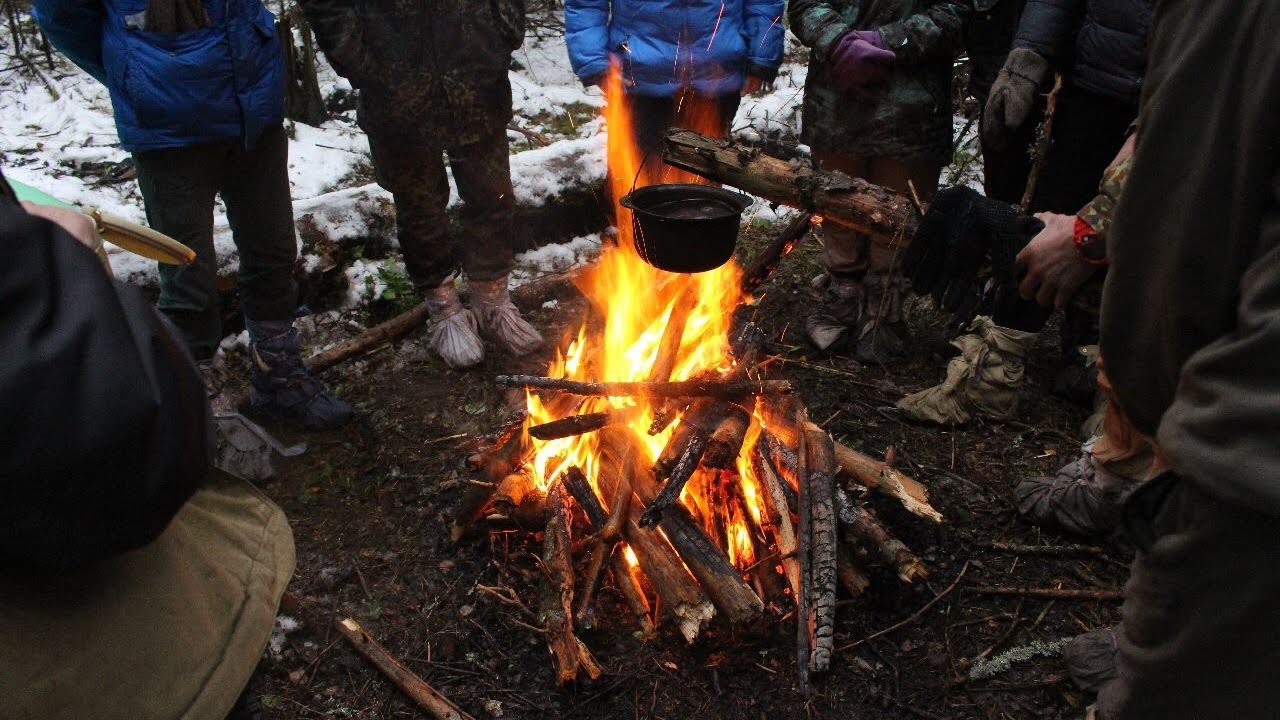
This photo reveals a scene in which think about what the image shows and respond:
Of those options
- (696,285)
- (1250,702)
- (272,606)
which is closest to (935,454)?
(696,285)

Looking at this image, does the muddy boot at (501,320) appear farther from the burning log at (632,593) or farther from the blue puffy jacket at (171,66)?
the burning log at (632,593)

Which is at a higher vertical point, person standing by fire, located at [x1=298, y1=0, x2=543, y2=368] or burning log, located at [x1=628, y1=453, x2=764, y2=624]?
person standing by fire, located at [x1=298, y1=0, x2=543, y2=368]

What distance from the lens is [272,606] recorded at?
5.55ft

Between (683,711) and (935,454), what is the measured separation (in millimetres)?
2171

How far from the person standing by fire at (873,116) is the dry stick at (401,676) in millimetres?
3292

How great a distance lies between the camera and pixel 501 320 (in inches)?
209

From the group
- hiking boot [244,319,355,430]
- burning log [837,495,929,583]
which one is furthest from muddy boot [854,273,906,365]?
hiking boot [244,319,355,430]

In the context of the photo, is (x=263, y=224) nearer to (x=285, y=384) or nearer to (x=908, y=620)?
(x=285, y=384)

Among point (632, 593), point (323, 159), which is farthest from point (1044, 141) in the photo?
point (323, 159)

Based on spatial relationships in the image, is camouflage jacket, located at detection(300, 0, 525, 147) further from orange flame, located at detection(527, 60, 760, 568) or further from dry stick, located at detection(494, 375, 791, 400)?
dry stick, located at detection(494, 375, 791, 400)

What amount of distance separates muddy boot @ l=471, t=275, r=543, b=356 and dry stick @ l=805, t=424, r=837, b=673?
2311 millimetres

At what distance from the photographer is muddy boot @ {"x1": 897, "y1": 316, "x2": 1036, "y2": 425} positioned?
4.41 metres

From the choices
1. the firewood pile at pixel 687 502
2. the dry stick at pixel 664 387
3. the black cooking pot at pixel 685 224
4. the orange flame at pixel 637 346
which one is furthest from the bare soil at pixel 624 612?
the black cooking pot at pixel 685 224

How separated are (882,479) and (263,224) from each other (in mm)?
3440
